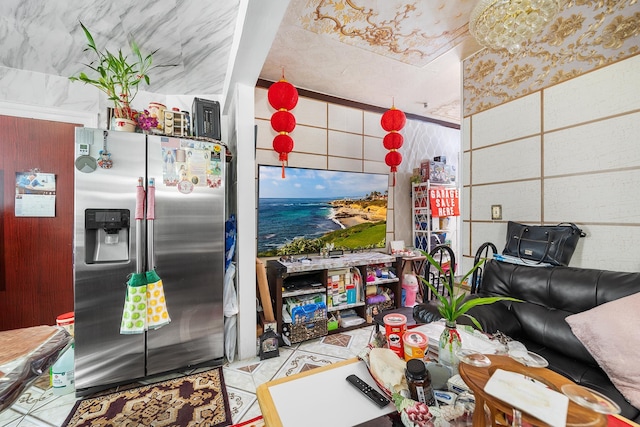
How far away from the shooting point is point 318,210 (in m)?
3.01

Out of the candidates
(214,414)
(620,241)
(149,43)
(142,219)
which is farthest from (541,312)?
(149,43)

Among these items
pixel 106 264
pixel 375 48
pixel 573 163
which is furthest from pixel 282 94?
pixel 573 163

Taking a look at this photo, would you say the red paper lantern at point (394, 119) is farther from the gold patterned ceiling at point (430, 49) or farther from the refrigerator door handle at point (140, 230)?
the refrigerator door handle at point (140, 230)

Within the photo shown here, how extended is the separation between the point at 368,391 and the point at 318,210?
7.20 feet

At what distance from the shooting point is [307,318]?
2.53 meters

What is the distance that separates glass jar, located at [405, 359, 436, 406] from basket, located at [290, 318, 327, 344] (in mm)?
1791

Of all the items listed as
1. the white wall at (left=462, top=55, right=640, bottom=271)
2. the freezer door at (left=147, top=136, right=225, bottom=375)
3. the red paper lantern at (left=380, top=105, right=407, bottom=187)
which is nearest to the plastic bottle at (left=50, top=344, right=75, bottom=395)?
the freezer door at (left=147, top=136, right=225, bottom=375)

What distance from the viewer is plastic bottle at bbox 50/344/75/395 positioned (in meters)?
1.75

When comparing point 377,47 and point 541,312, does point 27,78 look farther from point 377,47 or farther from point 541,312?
point 541,312

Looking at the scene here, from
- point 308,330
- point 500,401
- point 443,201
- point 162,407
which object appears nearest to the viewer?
point 500,401

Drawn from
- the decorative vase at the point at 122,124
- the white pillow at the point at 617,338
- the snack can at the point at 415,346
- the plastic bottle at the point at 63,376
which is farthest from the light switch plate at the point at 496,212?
the plastic bottle at the point at 63,376

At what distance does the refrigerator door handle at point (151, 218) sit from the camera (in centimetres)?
179

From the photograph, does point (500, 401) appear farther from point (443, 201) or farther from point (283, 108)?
point (443, 201)

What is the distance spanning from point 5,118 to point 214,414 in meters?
2.91
